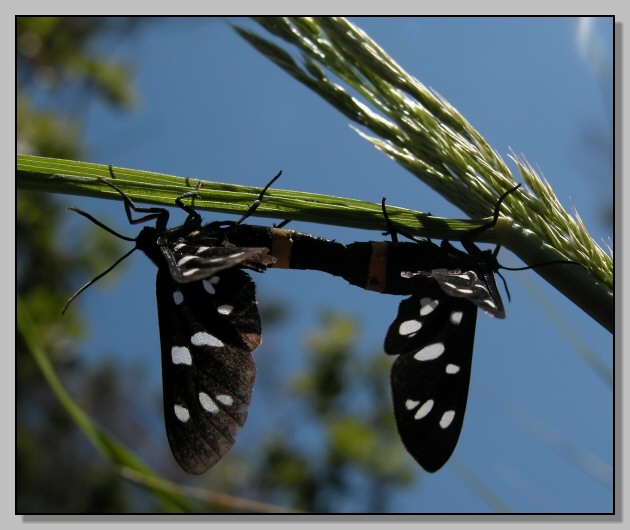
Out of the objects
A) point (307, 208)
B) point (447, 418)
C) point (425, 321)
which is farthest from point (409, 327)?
point (307, 208)

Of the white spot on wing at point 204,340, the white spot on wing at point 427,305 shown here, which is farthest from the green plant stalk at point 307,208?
the white spot on wing at point 204,340

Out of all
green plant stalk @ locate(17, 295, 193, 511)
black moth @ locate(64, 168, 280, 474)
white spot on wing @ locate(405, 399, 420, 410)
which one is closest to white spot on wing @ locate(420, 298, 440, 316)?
white spot on wing @ locate(405, 399, 420, 410)

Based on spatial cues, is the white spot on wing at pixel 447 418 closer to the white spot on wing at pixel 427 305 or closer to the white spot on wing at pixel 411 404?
the white spot on wing at pixel 411 404

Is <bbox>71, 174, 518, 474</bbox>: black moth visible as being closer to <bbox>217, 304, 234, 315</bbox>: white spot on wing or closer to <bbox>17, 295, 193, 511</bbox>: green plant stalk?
<bbox>217, 304, 234, 315</bbox>: white spot on wing

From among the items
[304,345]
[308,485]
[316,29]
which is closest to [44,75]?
[304,345]

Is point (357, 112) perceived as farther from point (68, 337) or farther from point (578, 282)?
point (68, 337)

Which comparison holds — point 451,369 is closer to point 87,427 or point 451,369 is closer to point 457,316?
point 457,316

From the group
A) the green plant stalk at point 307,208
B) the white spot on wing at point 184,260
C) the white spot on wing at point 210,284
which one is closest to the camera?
the green plant stalk at point 307,208
